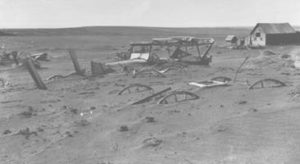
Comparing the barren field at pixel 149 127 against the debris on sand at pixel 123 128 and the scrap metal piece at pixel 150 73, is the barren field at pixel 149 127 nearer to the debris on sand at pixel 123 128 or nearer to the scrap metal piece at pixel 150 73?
the debris on sand at pixel 123 128

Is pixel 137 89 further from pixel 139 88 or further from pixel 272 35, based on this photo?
pixel 272 35

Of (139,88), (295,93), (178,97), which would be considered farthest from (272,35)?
(178,97)

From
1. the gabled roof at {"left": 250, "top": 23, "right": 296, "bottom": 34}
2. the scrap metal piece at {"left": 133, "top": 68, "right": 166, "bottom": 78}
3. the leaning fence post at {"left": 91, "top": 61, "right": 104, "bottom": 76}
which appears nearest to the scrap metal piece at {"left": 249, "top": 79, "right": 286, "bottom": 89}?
the scrap metal piece at {"left": 133, "top": 68, "right": 166, "bottom": 78}

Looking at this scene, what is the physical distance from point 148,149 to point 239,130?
2.88 meters

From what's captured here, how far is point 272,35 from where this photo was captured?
5200cm

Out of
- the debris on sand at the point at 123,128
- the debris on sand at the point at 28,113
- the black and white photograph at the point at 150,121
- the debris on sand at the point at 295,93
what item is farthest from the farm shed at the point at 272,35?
the debris on sand at the point at 123,128

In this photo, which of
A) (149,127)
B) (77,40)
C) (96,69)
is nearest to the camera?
(149,127)

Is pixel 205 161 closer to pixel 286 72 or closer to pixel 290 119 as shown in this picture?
pixel 290 119

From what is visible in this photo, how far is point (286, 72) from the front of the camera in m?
24.2

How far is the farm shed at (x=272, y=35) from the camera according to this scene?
51728 mm

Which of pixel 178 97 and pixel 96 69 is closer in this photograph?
pixel 178 97

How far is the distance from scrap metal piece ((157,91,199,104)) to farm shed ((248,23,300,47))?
37.8 metres

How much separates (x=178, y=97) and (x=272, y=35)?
39166mm

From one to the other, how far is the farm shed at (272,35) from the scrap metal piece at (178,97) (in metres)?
37.8
